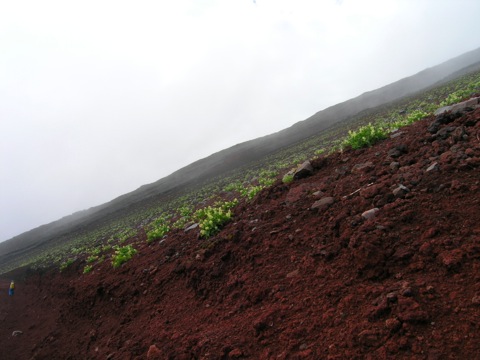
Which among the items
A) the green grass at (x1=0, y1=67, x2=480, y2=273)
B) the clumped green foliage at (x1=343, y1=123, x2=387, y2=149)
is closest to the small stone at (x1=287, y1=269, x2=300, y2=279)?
the green grass at (x1=0, y1=67, x2=480, y2=273)

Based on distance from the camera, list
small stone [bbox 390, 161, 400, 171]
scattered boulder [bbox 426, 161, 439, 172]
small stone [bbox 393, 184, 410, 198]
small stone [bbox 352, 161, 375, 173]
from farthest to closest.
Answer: small stone [bbox 352, 161, 375, 173], small stone [bbox 390, 161, 400, 171], scattered boulder [bbox 426, 161, 439, 172], small stone [bbox 393, 184, 410, 198]

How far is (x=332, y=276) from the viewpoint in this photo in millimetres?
3764

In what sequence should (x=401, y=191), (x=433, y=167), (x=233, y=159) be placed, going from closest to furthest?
(x=401, y=191) < (x=433, y=167) < (x=233, y=159)

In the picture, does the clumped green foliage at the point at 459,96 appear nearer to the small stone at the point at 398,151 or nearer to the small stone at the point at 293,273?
the small stone at the point at 398,151

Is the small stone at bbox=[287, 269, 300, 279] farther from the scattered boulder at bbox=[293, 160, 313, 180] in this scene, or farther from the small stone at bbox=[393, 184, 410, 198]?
the scattered boulder at bbox=[293, 160, 313, 180]

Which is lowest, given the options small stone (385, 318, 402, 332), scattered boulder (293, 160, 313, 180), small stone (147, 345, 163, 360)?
small stone (147, 345, 163, 360)

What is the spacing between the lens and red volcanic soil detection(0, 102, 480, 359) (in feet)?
8.83

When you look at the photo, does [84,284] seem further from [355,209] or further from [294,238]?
[355,209]

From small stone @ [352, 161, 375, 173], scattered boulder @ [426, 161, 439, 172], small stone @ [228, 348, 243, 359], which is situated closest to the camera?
small stone @ [228, 348, 243, 359]

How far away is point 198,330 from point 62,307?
8.50 metres

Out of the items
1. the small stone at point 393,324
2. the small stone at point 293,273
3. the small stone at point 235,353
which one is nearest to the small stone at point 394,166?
the small stone at point 293,273

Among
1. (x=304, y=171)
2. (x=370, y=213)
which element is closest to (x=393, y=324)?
(x=370, y=213)

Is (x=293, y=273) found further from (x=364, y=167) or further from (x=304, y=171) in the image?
(x=304, y=171)

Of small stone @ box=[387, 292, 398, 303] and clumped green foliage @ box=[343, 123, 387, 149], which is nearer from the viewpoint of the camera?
small stone @ box=[387, 292, 398, 303]
